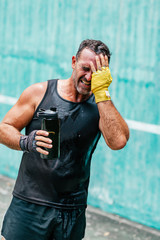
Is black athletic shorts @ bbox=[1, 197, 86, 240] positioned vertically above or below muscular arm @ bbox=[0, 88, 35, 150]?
below

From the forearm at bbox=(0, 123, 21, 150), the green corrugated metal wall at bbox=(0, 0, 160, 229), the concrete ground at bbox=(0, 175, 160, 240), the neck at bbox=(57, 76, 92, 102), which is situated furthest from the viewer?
the green corrugated metal wall at bbox=(0, 0, 160, 229)

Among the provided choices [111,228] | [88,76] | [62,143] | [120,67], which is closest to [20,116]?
[62,143]

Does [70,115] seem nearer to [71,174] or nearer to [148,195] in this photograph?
[71,174]

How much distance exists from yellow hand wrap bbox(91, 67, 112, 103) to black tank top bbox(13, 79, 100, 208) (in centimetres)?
23

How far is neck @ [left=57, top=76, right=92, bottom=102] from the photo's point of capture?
3273mm

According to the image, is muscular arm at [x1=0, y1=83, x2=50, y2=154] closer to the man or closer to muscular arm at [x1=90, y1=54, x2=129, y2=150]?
the man

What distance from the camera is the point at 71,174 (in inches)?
128

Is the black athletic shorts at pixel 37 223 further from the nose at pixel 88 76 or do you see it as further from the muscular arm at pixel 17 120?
the nose at pixel 88 76

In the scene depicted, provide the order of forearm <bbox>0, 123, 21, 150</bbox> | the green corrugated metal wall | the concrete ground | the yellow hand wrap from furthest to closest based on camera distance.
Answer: the green corrugated metal wall → the concrete ground → forearm <bbox>0, 123, 21, 150</bbox> → the yellow hand wrap

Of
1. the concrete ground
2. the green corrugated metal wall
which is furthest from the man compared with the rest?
the green corrugated metal wall

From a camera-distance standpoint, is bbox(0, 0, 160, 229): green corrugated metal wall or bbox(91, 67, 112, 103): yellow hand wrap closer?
bbox(91, 67, 112, 103): yellow hand wrap

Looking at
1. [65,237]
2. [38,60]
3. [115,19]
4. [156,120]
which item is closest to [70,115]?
[65,237]

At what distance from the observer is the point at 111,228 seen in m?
5.27

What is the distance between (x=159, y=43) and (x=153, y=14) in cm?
38
